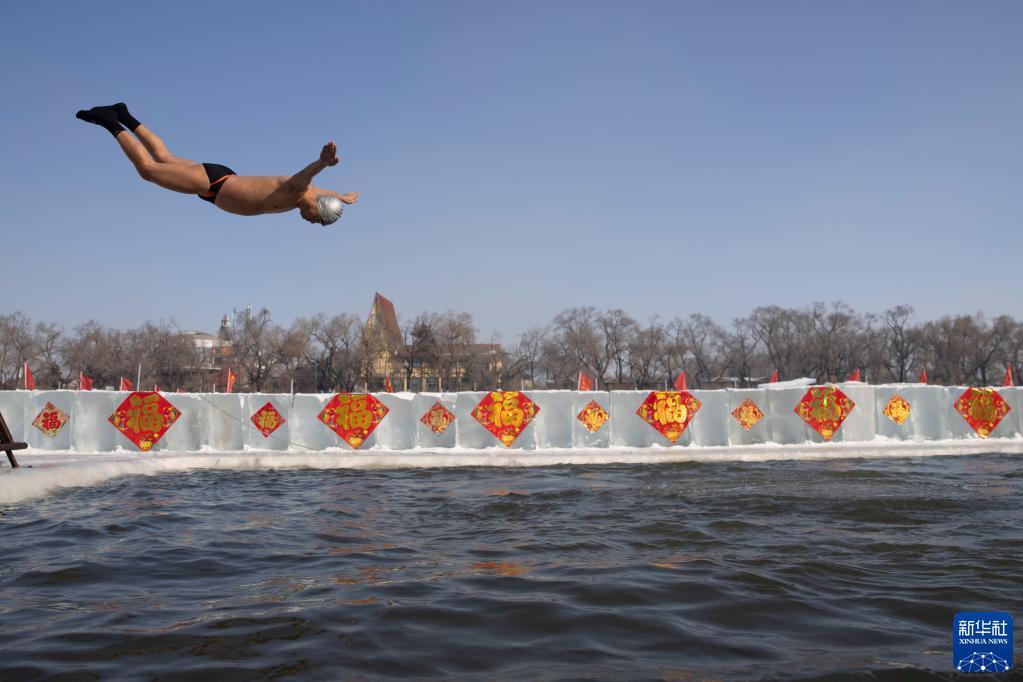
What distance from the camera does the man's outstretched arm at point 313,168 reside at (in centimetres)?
518

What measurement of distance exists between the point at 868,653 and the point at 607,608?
143 cm

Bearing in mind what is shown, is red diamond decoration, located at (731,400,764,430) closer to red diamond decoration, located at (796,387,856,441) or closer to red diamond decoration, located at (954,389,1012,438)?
red diamond decoration, located at (796,387,856,441)

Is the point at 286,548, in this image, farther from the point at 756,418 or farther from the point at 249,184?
the point at 756,418

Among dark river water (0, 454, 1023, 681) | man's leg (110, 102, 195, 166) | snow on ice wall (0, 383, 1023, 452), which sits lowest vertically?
dark river water (0, 454, 1023, 681)

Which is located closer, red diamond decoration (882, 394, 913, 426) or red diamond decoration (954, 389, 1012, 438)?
red diamond decoration (882, 394, 913, 426)

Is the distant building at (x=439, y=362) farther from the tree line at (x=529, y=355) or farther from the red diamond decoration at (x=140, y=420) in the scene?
the red diamond decoration at (x=140, y=420)

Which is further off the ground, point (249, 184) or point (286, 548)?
point (249, 184)

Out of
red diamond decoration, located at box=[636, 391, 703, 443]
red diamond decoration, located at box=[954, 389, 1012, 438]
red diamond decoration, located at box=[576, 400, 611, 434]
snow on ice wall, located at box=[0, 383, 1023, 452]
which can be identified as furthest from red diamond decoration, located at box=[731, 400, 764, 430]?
red diamond decoration, located at box=[954, 389, 1012, 438]

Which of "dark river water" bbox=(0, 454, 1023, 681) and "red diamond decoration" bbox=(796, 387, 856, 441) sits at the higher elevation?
"red diamond decoration" bbox=(796, 387, 856, 441)

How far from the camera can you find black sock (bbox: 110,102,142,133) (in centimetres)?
577

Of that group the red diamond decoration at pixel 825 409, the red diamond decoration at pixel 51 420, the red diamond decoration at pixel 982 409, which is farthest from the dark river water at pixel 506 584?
the red diamond decoration at pixel 982 409

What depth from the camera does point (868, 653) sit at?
11.5 feet

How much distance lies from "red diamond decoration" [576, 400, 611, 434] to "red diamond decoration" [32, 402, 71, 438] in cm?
1142

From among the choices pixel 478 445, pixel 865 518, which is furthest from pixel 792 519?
pixel 478 445
